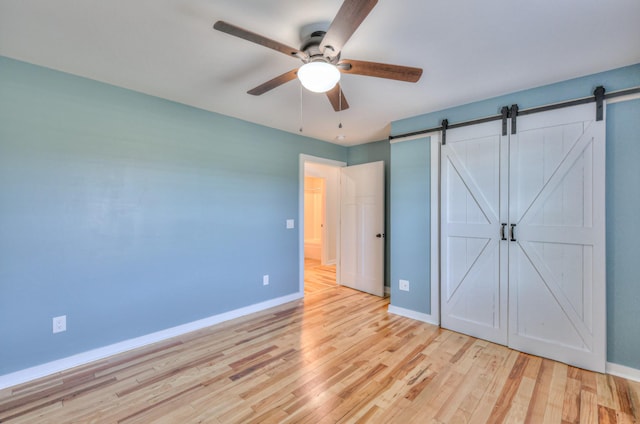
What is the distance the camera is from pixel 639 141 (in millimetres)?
2154

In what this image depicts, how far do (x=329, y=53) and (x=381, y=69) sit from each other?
1.14 ft

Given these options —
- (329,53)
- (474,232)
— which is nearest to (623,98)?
(474,232)

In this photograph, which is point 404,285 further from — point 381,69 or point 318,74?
point 318,74

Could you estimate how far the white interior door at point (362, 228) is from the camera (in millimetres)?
4281

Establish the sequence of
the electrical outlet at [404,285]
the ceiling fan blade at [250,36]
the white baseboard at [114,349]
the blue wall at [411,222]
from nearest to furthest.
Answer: the ceiling fan blade at [250,36] < the white baseboard at [114,349] < the blue wall at [411,222] < the electrical outlet at [404,285]

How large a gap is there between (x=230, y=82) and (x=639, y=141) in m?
3.36

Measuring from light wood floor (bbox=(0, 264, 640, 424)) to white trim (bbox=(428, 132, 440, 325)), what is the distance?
35cm

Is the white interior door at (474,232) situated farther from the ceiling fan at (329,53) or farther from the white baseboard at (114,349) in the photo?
the white baseboard at (114,349)

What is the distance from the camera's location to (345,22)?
1.33m

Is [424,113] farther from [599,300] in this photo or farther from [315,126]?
[599,300]

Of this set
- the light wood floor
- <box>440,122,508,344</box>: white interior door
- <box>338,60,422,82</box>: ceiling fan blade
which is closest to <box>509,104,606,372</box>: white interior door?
<box>440,122,508,344</box>: white interior door

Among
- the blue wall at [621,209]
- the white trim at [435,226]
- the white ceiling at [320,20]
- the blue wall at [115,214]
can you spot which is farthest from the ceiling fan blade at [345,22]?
the blue wall at [621,209]

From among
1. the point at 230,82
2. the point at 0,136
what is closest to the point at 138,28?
the point at 230,82

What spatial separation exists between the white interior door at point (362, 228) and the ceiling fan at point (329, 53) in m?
2.57
